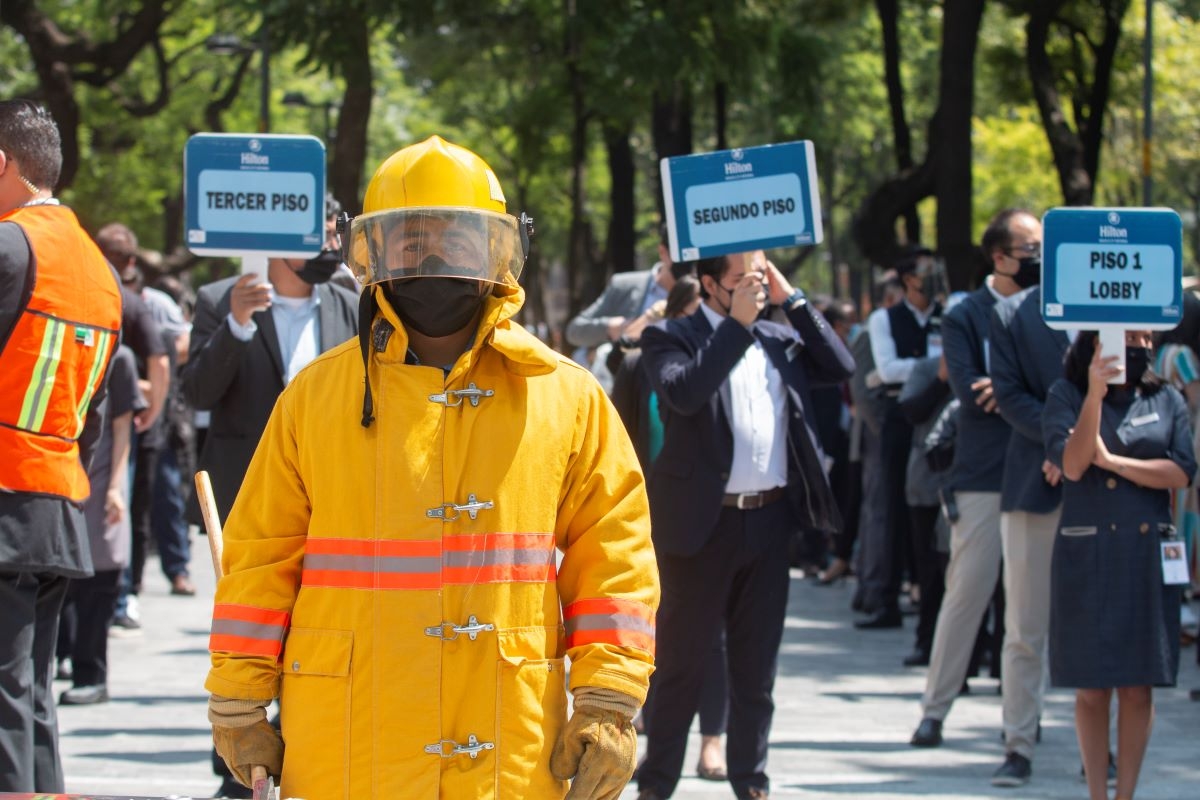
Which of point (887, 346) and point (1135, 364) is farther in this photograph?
point (887, 346)

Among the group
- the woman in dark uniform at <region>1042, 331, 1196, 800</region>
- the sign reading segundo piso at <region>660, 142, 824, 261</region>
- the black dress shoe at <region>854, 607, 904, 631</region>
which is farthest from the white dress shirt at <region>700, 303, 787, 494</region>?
the black dress shoe at <region>854, 607, 904, 631</region>

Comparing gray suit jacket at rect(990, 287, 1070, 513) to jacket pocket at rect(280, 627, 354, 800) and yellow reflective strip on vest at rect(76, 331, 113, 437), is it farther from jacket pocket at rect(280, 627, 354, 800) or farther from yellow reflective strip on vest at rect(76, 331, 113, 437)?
jacket pocket at rect(280, 627, 354, 800)

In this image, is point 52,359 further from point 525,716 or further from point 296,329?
point 525,716

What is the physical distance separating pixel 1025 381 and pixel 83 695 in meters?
4.71

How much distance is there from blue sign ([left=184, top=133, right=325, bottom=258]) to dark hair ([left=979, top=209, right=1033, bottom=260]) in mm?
2925

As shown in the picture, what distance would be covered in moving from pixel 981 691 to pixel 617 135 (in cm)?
1289

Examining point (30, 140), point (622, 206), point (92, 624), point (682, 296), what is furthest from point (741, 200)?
point (622, 206)

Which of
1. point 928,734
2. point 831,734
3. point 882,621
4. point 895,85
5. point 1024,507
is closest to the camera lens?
point 1024,507

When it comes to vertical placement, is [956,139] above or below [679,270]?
above

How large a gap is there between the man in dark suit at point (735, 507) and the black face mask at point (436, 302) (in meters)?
2.80

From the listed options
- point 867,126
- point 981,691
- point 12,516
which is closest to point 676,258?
point 12,516

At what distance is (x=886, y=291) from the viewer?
11.7 meters

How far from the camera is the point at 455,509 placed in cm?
355

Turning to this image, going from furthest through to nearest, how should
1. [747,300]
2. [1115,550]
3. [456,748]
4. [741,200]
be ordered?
1. [741,200]
2. [1115,550]
3. [747,300]
4. [456,748]
